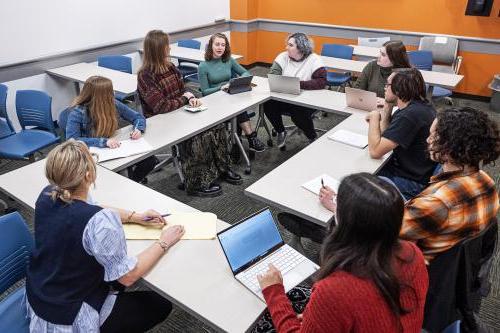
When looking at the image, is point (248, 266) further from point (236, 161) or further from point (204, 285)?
point (236, 161)

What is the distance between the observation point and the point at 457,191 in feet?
4.74

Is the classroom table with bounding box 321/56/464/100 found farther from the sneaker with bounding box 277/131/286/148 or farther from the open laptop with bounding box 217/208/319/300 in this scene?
the open laptop with bounding box 217/208/319/300

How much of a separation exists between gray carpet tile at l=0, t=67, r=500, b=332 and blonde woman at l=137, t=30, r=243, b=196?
14 centimetres

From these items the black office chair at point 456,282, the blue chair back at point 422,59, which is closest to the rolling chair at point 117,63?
the blue chair back at point 422,59

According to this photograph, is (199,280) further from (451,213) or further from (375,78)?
(375,78)

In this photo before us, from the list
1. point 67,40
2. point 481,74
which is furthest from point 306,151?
point 481,74

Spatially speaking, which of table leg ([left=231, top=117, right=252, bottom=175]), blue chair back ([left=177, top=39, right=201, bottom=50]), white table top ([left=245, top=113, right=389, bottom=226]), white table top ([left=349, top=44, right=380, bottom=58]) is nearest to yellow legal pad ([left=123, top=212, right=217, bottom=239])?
white table top ([left=245, top=113, right=389, bottom=226])

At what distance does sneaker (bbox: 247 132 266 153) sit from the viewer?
154 inches

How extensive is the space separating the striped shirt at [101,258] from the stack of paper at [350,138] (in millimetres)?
1659

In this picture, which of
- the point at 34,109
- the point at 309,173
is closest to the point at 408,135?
the point at 309,173

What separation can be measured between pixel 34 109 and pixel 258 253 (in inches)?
110

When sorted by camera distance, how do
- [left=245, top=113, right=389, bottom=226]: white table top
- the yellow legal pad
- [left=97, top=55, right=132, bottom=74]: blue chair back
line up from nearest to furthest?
the yellow legal pad
[left=245, top=113, right=389, bottom=226]: white table top
[left=97, top=55, right=132, bottom=74]: blue chair back

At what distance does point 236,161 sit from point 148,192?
6.17ft

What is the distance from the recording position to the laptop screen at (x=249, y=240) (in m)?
1.50
